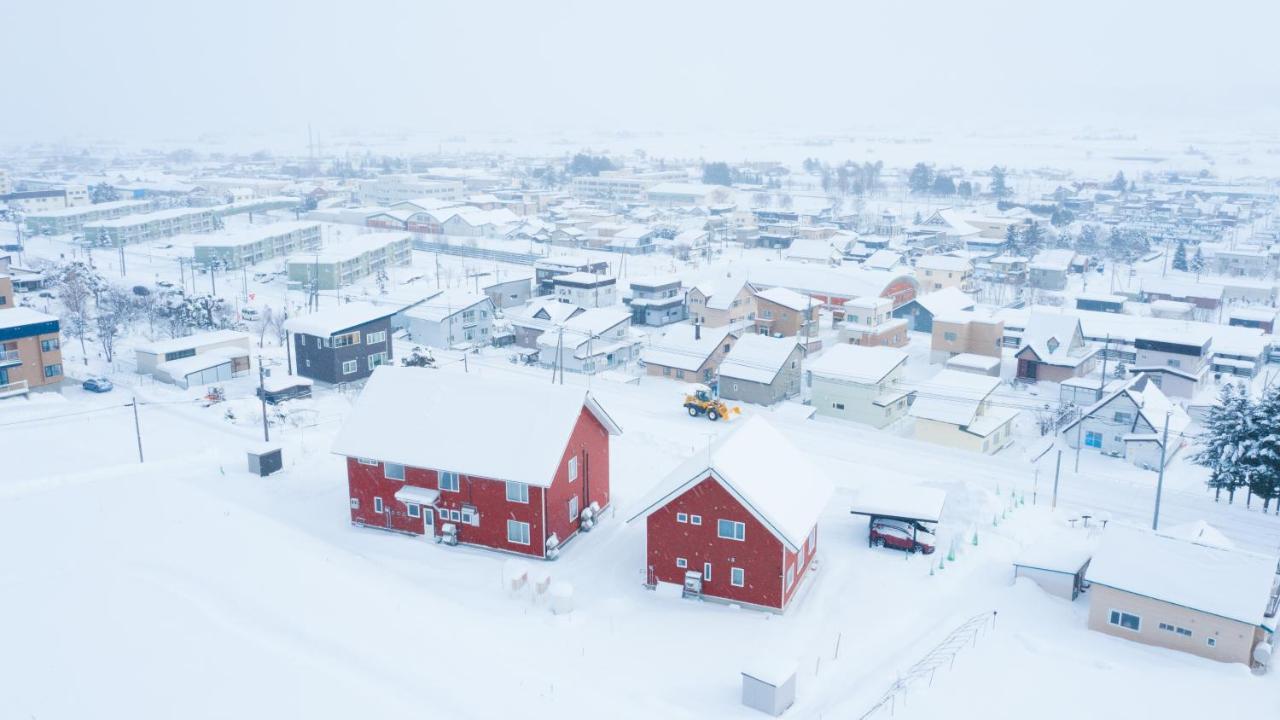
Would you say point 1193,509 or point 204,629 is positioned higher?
point 204,629

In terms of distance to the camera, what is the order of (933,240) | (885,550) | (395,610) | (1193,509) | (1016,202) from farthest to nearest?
(1016,202) < (933,240) < (1193,509) < (885,550) < (395,610)

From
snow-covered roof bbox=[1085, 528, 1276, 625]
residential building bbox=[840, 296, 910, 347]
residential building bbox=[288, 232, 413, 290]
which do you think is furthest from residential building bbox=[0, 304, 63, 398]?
snow-covered roof bbox=[1085, 528, 1276, 625]

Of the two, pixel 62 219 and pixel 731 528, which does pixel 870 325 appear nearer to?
pixel 731 528

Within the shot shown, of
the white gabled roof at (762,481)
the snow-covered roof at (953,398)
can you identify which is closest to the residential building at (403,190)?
the snow-covered roof at (953,398)

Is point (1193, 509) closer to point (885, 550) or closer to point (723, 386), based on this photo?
point (885, 550)

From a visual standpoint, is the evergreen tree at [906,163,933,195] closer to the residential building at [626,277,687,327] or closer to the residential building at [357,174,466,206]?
the residential building at [357,174,466,206]

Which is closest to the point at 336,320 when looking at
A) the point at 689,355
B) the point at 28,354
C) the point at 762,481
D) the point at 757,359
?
the point at 28,354

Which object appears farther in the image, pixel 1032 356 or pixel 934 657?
pixel 1032 356

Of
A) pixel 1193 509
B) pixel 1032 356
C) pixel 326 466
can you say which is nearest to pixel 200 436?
pixel 326 466
